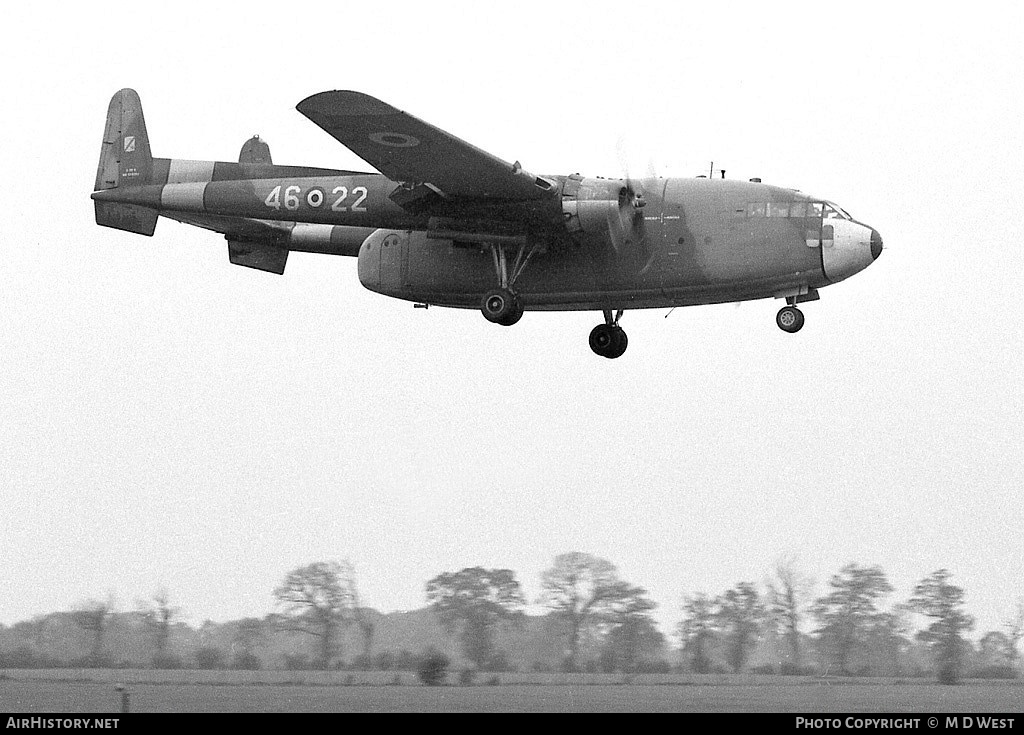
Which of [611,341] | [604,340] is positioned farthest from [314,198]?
[611,341]

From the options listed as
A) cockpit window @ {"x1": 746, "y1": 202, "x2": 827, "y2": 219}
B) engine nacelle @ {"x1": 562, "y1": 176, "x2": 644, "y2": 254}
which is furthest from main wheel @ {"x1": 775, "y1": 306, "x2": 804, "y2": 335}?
engine nacelle @ {"x1": 562, "y1": 176, "x2": 644, "y2": 254}

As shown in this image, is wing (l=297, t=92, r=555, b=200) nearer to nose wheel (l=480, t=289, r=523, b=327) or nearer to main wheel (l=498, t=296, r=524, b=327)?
nose wheel (l=480, t=289, r=523, b=327)

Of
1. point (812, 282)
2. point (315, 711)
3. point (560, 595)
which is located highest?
point (812, 282)

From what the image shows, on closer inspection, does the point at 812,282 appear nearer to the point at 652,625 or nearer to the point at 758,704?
the point at 652,625

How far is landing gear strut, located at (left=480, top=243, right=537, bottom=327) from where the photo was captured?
107 ft

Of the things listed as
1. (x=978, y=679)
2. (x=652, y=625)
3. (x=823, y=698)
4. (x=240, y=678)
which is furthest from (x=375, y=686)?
(x=978, y=679)

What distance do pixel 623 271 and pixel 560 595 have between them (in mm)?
7899

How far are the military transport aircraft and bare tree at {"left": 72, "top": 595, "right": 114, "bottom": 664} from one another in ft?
30.2

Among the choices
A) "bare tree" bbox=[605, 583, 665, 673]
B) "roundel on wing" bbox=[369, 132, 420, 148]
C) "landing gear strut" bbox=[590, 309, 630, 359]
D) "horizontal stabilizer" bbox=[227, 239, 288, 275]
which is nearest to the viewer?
"bare tree" bbox=[605, 583, 665, 673]

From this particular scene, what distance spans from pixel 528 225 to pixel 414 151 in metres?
2.83

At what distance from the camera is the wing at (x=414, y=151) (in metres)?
30.0

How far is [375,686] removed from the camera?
2552 centimetres

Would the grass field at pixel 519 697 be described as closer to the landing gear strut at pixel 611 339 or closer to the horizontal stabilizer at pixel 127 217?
the landing gear strut at pixel 611 339

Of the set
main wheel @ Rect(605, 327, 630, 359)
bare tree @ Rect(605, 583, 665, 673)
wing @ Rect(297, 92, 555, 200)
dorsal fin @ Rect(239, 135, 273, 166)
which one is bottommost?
bare tree @ Rect(605, 583, 665, 673)
